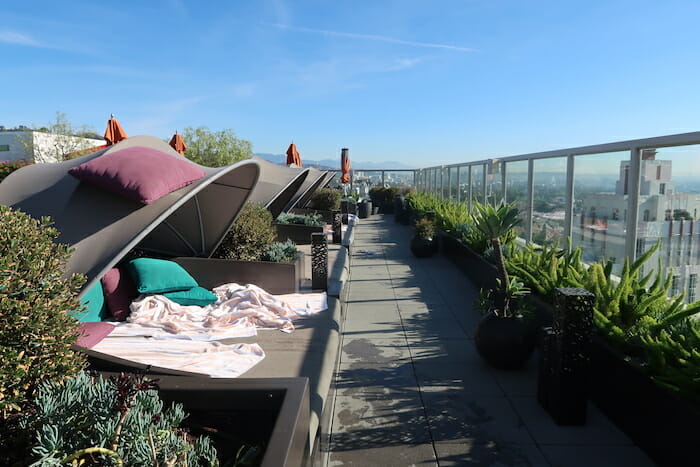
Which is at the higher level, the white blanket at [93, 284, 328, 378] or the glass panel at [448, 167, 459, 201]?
the glass panel at [448, 167, 459, 201]

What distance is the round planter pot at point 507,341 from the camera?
3.92m

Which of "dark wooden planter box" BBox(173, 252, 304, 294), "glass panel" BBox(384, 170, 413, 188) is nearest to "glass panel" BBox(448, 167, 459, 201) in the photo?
"dark wooden planter box" BBox(173, 252, 304, 294)

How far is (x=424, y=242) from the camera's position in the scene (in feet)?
32.1

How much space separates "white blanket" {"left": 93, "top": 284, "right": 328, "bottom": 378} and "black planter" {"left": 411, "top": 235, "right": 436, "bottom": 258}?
14.6 ft

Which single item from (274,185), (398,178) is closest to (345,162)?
(398,178)

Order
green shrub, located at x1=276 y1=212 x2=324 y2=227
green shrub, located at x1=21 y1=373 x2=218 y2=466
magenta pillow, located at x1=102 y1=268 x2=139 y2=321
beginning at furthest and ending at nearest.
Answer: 1. green shrub, located at x1=276 y1=212 x2=324 y2=227
2. magenta pillow, located at x1=102 y1=268 x2=139 y2=321
3. green shrub, located at x1=21 y1=373 x2=218 y2=466

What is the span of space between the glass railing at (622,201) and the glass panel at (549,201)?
0.01m

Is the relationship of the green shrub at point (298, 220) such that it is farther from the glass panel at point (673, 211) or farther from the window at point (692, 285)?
the window at point (692, 285)

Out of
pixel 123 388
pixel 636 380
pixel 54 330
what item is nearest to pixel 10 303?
pixel 54 330

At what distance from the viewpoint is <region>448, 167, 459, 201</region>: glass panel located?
39.5ft

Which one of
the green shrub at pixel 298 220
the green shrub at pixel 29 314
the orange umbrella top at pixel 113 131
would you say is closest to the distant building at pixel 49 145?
the orange umbrella top at pixel 113 131

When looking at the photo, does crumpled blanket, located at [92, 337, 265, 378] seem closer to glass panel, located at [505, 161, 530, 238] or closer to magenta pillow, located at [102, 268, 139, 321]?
magenta pillow, located at [102, 268, 139, 321]

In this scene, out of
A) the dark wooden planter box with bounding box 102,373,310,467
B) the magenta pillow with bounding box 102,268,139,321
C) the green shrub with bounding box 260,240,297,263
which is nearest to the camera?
the dark wooden planter box with bounding box 102,373,310,467

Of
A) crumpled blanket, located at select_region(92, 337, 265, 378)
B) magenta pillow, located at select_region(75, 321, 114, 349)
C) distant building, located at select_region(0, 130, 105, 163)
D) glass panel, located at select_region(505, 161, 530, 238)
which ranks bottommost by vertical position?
crumpled blanket, located at select_region(92, 337, 265, 378)
